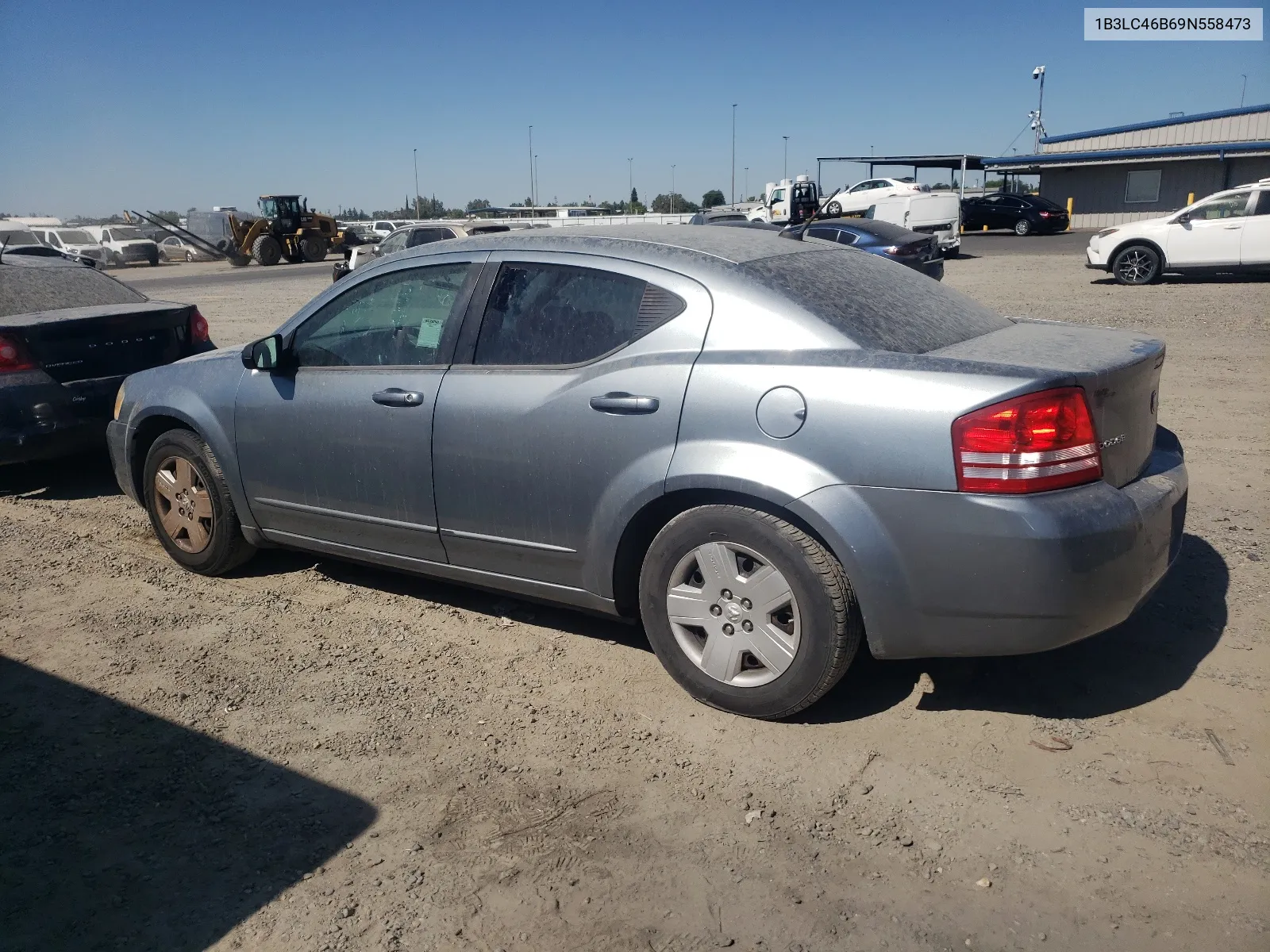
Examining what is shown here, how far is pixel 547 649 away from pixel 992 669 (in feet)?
5.71

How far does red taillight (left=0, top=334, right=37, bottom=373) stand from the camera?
6230 millimetres

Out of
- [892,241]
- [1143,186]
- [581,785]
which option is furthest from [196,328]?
[1143,186]

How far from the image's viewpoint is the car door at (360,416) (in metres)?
4.05

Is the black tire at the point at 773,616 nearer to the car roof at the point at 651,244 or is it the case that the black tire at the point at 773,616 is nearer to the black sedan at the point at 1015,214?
the car roof at the point at 651,244

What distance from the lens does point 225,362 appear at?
15.6 ft

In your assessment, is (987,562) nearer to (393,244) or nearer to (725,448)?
(725,448)

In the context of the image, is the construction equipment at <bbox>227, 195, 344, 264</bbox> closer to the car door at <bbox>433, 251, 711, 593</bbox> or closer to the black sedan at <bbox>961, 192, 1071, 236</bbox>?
the black sedan at <bbox>961, 192, 1071, 236</bbox>

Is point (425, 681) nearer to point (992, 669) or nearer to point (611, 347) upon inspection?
point (611, 347)

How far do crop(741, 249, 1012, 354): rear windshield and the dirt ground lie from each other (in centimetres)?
127

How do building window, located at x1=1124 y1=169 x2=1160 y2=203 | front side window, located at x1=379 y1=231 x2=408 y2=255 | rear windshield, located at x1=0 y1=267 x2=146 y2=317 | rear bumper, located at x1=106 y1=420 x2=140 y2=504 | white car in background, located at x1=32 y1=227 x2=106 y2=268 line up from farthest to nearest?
1. white car in background, located at x1=32 y1=227 x2=106 y2=268
2. building window, located at x1=1124 y1=169 x2=1160 y2=203
3. front side window, located at x1=379 y1=231 x2=408 y2=255
4. rear windshield, located at x1=0 y1=267 x2=146 y2=317
5. rear bumper, located at x1=106 y1=420 x2=140 y2=504

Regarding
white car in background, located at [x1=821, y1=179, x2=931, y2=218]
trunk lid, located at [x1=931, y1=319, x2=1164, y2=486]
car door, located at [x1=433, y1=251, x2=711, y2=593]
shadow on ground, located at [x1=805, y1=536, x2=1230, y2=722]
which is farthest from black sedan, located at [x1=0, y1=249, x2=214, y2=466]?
white car in background, located at [x1=821, y1=179, x2=931, y2=218]

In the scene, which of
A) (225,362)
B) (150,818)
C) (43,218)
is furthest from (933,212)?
A: (43,218)

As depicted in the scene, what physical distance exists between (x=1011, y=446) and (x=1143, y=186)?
143ft

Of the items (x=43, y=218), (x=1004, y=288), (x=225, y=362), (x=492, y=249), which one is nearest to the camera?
(x=492, y=249)
